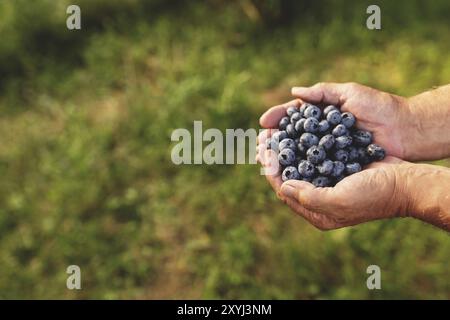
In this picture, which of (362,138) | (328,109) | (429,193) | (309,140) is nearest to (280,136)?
(309,140)

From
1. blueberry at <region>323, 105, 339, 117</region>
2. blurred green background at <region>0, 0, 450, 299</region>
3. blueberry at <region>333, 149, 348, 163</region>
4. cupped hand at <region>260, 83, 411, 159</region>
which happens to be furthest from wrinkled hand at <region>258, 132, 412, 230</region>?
blurred green background at <region>0, 0, 450, 299</region>

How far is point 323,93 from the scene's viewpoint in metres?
2.31

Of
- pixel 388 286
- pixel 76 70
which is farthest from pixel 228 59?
pixel 388 286

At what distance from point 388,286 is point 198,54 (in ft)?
7.05

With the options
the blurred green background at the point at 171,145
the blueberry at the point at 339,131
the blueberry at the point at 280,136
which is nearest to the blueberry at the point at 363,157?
the blueberry at the point at 339,131

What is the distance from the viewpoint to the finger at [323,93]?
2299mm

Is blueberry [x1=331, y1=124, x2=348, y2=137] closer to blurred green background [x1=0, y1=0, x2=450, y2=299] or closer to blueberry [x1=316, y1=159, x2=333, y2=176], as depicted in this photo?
blueberry [x1=316, y1=159, x2=333, y2=176]

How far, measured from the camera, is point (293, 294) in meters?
2.74

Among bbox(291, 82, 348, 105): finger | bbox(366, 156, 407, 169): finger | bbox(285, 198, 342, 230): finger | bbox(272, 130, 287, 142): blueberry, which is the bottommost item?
bbox(285, 198, 342, 230): finger

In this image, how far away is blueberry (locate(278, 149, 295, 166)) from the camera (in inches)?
81.9

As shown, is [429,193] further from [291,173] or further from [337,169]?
[291,173]

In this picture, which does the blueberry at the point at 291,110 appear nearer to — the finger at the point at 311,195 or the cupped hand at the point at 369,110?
the cupped hand at the point at 369,110

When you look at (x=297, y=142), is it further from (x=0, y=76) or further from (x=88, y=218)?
(x=0, y=76)

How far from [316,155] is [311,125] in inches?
5.9
